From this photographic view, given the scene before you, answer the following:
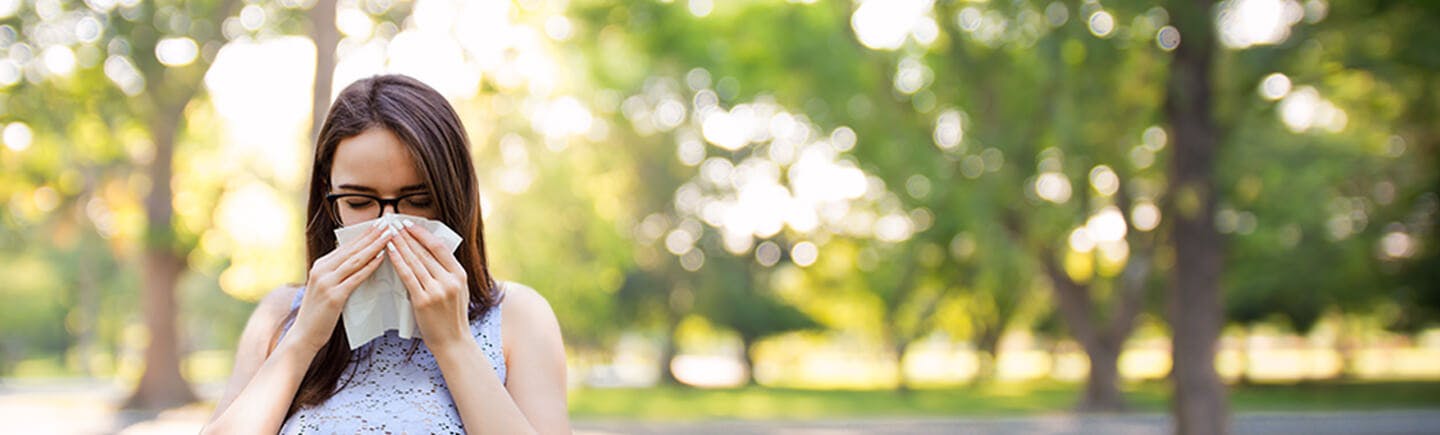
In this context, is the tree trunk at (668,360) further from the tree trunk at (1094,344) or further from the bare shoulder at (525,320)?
the bare shoulder at (525,320)

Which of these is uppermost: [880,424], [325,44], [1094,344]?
[325,44]

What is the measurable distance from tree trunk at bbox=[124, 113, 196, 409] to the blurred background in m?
0.06

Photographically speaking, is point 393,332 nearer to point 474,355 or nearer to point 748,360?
point 474,355

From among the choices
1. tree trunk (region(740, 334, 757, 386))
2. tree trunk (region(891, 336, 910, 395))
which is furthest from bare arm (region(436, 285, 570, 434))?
tree trunk (region(740, 334, 757, 386))

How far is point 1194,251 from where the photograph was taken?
484 inches

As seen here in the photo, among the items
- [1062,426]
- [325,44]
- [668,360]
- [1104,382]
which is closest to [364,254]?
[325,44]

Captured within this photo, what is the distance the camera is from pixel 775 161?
3641 centimetres

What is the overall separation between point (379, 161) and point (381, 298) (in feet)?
0.78

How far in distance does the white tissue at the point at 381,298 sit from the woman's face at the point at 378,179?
0.19 feet

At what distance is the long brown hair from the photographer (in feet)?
6.85

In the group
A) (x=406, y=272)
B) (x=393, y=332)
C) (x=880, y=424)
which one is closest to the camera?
(x=406, y=272)

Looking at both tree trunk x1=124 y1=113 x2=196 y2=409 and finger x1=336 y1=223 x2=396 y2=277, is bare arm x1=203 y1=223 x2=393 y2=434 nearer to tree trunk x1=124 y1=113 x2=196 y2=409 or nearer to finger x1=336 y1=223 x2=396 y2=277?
finger x1=336 y1=223 x2=396 y2=277

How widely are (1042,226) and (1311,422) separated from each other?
10.1 meters

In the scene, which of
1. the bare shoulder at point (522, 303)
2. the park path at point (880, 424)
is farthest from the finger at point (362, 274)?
the park path at point (880, 424)
